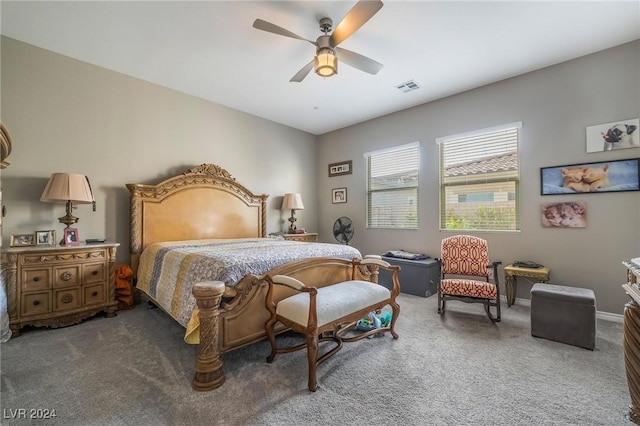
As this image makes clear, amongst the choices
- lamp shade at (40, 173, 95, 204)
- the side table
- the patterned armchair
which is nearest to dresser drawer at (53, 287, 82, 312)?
lamp shade at (40, 173, 95, 204)

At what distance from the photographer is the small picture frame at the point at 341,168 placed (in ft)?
17.7

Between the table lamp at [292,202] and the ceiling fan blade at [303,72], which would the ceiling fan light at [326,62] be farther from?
the table lamp at [292,202]

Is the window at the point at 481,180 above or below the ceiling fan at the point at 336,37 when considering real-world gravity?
below

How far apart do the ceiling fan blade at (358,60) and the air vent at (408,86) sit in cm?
125

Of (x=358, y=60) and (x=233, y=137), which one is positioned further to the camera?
(x=233, y=137)

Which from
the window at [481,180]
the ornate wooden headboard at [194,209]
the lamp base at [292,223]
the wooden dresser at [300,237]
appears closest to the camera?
the ornate wooden headboard at [194,209]

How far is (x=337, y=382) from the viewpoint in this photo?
1.81m

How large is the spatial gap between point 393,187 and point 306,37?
9.27 feet

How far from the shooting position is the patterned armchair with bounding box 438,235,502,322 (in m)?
2.82

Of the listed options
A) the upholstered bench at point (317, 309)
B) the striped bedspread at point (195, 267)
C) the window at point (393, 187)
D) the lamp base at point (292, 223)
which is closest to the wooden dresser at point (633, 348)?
the upholstered bench at point (317, 309)

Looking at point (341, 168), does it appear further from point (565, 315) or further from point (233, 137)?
point (565, 315)

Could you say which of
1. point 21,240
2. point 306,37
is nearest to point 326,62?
point 306,37

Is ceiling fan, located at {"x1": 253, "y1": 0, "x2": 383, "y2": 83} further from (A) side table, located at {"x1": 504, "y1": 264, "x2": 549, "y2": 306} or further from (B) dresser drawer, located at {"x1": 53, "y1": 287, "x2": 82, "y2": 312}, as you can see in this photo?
(B) dresser drawer, located at {"x1": 53, "y1": 287, "x2": 82, "y2": 312}

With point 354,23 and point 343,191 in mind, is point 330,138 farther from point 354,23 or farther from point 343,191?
point 354,23
